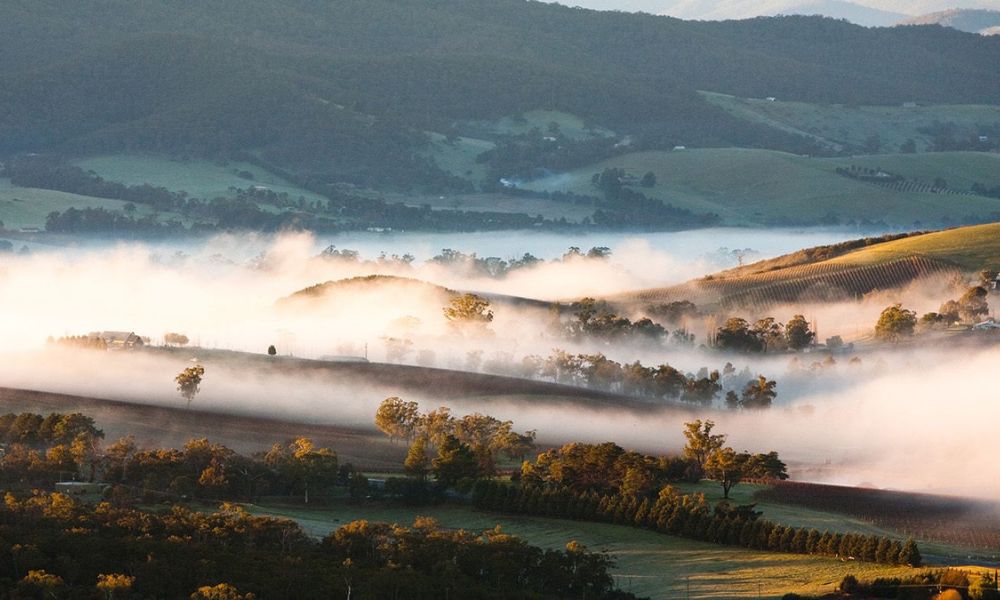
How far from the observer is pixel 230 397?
132 meters

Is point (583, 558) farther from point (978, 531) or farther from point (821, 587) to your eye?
point (978, 531)

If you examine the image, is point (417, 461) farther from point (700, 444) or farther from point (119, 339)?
point (119, 339)

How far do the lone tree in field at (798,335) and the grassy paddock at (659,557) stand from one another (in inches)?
3021

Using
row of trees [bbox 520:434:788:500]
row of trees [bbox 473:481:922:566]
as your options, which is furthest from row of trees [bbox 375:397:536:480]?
row of trees [bbox 473:481:922:566]

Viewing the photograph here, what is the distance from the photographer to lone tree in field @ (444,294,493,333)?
178238 mm

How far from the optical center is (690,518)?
298ft

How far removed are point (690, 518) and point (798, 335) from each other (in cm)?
8135

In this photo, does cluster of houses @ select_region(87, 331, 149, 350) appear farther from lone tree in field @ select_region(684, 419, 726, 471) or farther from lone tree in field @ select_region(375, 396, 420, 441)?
lone tree in field @ select_region(684, 419, 726, 471)

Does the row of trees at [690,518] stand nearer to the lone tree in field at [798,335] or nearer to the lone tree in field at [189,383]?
the lone tree in field at [189,383]

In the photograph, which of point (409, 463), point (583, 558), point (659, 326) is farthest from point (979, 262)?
point (583, 558)

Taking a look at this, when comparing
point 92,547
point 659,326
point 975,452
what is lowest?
point 92,547

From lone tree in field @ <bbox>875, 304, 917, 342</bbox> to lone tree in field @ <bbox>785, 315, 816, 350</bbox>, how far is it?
5550 millimetres

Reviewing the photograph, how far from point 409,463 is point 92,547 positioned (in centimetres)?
2842

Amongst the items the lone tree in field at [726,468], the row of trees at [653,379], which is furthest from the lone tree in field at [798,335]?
the lone tree in field at [726,468]
